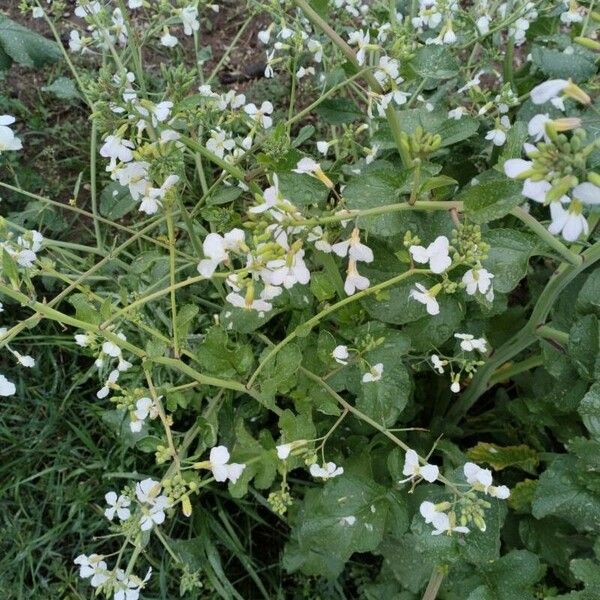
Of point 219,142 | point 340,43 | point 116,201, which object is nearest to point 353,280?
point 340,43

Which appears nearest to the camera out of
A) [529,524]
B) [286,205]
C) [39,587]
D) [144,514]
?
[286,205]

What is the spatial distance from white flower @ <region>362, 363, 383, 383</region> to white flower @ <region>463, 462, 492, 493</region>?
0.25m

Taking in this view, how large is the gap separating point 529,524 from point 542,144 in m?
1.24

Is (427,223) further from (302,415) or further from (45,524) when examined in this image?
(45,524)

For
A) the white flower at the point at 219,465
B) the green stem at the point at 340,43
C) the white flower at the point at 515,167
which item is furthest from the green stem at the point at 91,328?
the white flower at the point at 515,167

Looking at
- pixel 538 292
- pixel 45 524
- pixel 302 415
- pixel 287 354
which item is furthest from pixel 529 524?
pixel 45 524

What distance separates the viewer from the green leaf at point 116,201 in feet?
6.51

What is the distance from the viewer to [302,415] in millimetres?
1474

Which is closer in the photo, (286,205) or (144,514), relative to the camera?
(286,205)

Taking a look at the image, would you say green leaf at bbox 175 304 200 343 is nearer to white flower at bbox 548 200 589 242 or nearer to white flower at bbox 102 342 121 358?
white flower at bbox 102 342 121 358

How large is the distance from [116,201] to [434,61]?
1026 millimetres

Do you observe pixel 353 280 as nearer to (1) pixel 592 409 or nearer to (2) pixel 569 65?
(1) pixel 592 409

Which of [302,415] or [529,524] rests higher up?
[302,415]

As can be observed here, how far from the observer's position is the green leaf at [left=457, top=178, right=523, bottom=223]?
3.90ft
